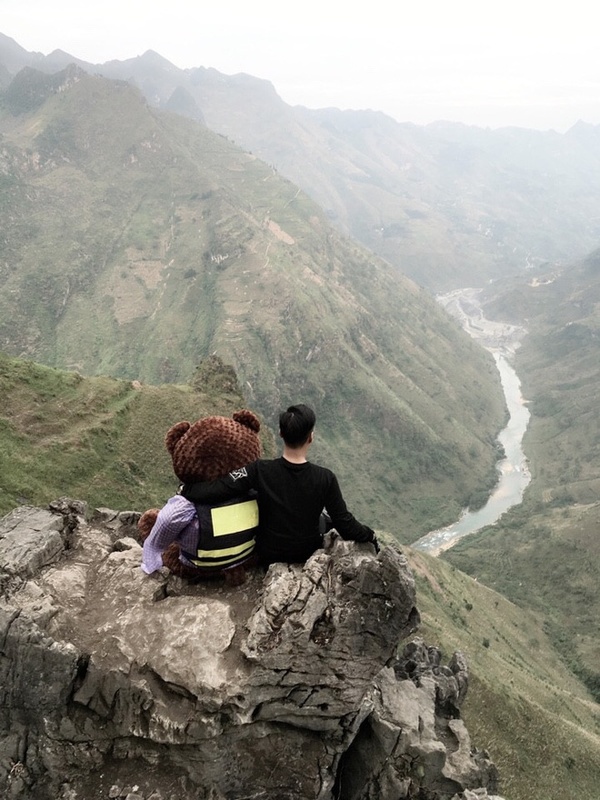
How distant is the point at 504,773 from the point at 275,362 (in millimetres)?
157190

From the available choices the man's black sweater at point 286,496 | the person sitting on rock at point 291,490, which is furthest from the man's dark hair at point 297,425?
the man's black sweater at point 286,496

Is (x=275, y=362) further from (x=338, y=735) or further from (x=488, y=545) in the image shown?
(x=338, y=735)

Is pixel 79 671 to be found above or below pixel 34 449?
above

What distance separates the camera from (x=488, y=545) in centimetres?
13888

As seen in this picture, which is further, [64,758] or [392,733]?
Answer: [392,733]

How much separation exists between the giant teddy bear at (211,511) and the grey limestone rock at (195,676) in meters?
1.15

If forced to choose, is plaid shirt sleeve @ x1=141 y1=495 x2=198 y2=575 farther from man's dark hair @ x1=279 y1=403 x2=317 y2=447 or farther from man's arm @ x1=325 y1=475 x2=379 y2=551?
man's arm @ x1=325 y1=475 x2=379 y2=551

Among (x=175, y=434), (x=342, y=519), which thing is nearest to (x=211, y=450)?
(x=175, y=434)

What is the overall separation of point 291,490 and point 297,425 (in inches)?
59.5

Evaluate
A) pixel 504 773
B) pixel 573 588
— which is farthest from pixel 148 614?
pixel 573 588

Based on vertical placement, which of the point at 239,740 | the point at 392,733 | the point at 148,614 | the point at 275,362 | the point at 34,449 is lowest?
the point at 275,362

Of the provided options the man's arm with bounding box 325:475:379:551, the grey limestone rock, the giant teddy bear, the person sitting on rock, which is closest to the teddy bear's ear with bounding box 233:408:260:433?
the giant teddy bear

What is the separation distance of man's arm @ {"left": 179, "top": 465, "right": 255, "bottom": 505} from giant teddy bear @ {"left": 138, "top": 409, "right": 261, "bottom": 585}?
18cm

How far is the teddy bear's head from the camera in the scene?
1156 centimetres
